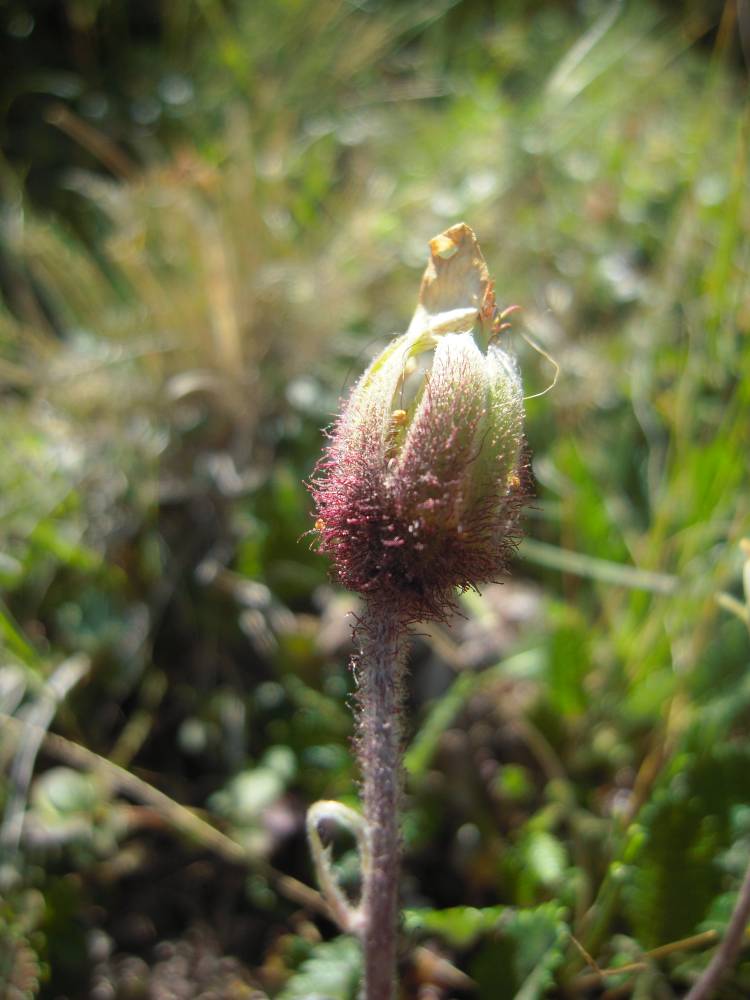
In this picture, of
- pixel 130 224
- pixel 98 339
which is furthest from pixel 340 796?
pixel 130 224

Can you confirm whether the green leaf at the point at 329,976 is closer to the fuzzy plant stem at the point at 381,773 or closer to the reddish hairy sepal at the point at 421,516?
the fuzzy plant stem at the point at 381,773

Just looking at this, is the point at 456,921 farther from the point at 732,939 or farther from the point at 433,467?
the point at 433,467

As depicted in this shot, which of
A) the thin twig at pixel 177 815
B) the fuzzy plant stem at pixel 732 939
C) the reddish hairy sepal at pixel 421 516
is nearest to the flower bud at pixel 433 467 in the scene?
the reddish hairy sepal at pixel 421 516

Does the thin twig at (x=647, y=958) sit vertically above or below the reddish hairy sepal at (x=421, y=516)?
below

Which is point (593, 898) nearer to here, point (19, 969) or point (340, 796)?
point (340, 796)

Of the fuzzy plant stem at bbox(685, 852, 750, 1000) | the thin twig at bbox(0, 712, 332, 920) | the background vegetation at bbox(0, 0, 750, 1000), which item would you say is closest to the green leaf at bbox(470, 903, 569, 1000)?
the background vegetation at bbox(0, 0, 750, 1000)

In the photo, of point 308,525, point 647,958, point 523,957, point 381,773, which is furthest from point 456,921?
point 308,525

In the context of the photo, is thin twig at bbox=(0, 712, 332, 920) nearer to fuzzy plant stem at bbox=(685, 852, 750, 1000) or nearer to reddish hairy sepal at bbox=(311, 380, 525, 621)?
fuzzy plant stem at bbox=(685, 852, 750, 1000)
